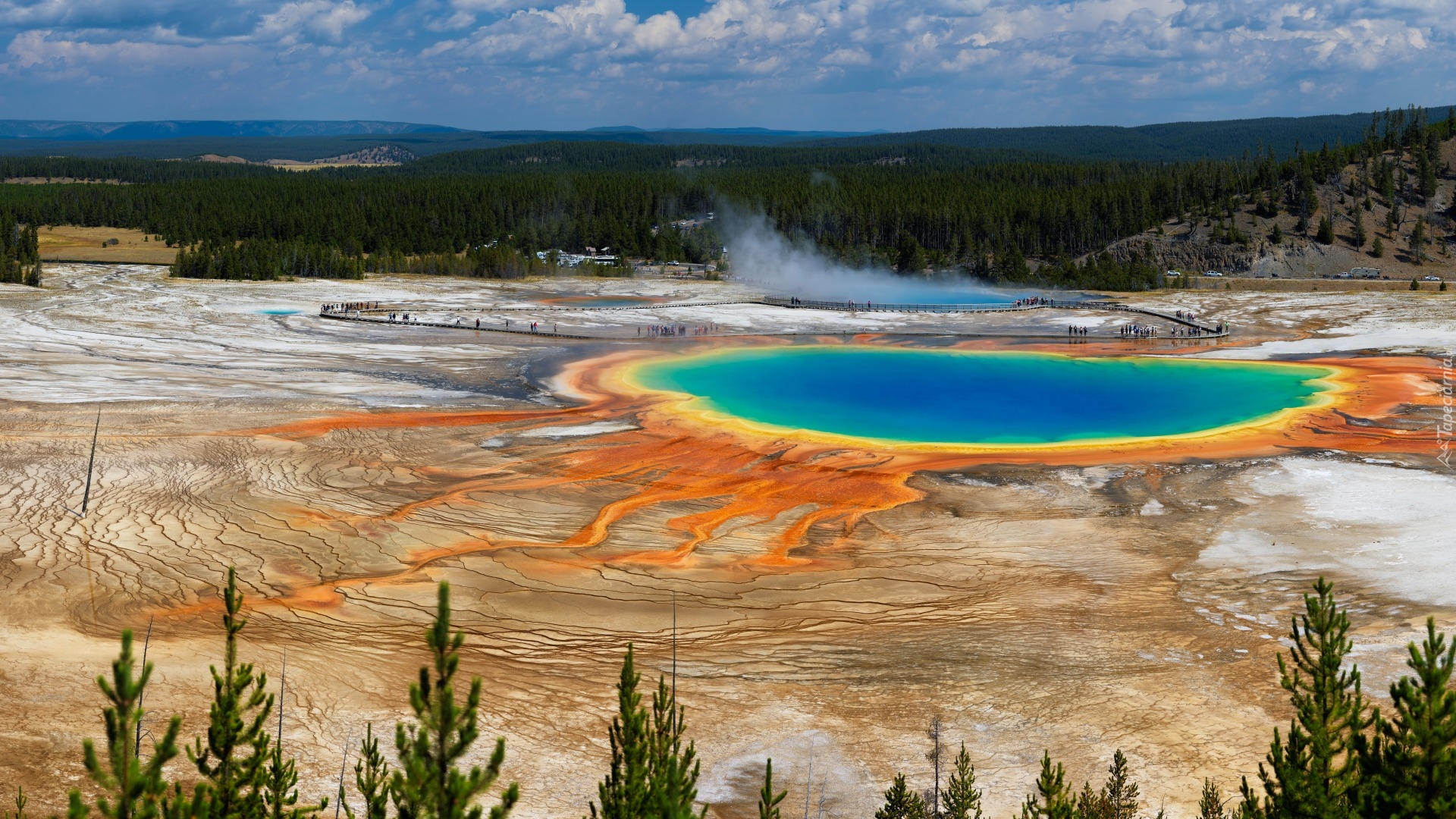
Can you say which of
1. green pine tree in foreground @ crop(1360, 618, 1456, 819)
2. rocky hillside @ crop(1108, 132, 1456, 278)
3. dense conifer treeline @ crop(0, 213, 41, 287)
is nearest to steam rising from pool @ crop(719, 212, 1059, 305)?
rocky hillside @ crop(1108, 132, 1456, 278)

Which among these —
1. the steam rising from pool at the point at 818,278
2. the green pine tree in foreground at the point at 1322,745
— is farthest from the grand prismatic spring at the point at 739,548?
the steam rising from pool at the point at 818,278

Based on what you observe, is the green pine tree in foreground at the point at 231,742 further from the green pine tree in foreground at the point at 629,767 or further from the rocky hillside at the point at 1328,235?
the rocky hillside at the point at 1328,235

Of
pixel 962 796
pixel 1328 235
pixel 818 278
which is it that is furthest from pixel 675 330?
pixel 1328 235

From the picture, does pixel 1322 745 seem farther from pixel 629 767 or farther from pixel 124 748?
pixel 124 748

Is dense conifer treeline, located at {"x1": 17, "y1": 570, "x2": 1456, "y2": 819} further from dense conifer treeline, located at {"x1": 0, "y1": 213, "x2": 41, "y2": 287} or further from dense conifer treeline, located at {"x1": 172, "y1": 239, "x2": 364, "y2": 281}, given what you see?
dense conifer treeline, located at {"x1": 172, "y1": 239, "x2": 364, "y2": 281}

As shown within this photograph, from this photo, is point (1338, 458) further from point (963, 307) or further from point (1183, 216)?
point (1183, 216)

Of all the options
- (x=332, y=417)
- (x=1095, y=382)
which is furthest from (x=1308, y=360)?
(x=332, y=417)
